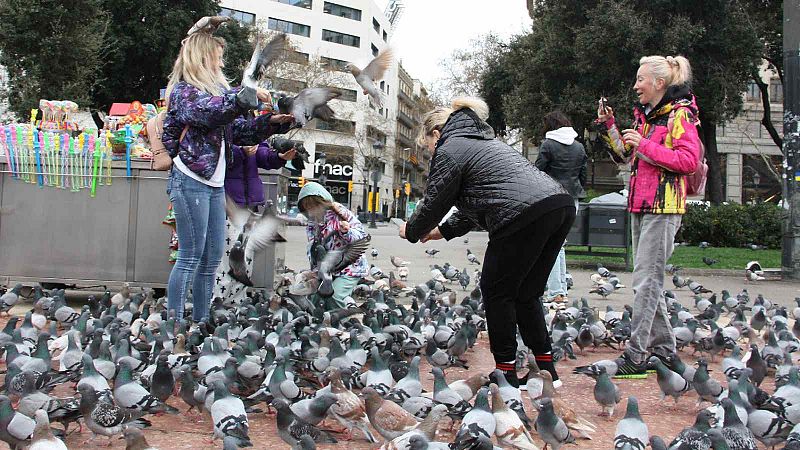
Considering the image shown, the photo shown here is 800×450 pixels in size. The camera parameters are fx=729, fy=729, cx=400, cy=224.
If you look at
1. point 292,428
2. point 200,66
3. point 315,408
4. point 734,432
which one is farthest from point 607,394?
point 200,66

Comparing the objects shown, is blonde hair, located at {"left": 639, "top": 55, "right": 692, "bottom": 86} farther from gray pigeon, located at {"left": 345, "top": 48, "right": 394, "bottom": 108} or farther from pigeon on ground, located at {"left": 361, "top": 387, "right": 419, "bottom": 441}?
pigeon on ground, located at {"left": 361, "top": 387, "right": 419, "bottom": 441}

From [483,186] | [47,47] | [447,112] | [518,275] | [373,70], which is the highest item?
[47,47]

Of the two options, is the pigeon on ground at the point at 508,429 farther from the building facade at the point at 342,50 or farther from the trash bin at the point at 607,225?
the building facade at the point at 342,50

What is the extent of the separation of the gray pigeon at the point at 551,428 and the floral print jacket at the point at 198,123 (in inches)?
111

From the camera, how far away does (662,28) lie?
2211 centimetres

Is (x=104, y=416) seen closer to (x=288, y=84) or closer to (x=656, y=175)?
(x=656, y=175)

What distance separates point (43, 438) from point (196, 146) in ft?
8.63

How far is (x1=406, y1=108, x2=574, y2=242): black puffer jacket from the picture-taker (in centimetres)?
382

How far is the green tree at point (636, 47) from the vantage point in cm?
2194

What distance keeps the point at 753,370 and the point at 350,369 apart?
101 inches

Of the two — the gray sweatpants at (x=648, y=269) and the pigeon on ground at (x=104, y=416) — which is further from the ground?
the gray sweatpants at (x=648, y=269)

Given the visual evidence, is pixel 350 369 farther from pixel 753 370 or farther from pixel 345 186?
pixel 345 186

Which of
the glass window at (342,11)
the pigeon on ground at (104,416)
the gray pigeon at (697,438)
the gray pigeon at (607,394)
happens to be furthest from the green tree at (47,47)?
the glass window at (342,11)

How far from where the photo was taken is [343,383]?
4082 millimetres
